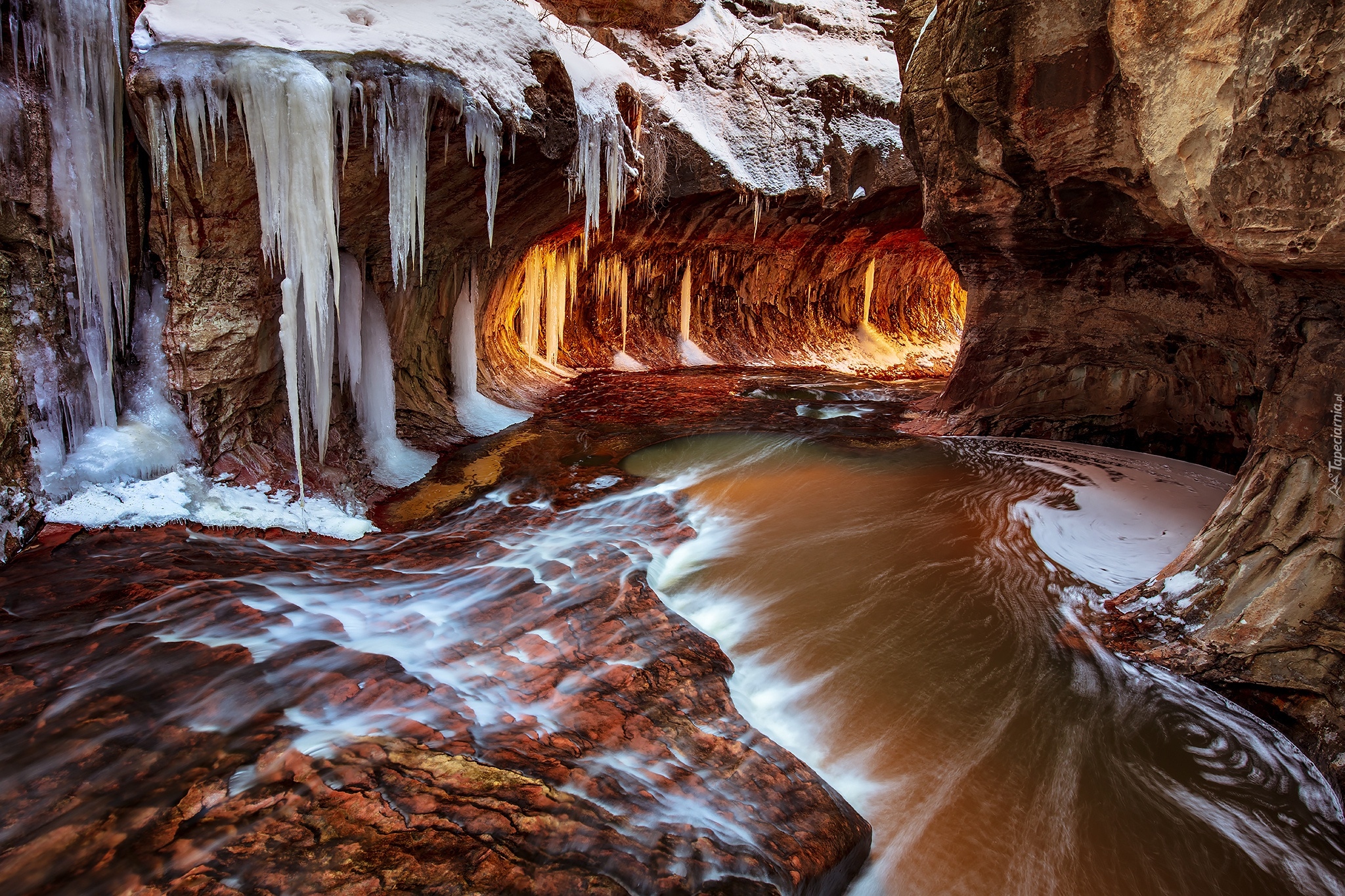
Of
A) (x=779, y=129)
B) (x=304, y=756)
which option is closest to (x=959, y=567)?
(x=304, y=756)

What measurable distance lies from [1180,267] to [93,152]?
8261 mm

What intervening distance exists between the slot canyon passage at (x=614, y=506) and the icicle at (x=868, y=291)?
366 inches

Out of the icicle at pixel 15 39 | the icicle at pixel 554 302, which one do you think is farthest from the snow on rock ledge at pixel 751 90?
the icicle at pixel 15 39

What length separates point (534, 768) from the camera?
2691 mm

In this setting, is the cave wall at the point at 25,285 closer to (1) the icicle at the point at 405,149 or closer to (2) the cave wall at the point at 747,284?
(1) the icicle at the point at 405,149

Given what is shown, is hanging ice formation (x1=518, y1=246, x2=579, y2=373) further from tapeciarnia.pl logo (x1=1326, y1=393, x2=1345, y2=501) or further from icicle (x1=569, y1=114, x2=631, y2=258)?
tapeciarnia.pl logo (x1=1326, y1=393, x2=1345, y2=501)

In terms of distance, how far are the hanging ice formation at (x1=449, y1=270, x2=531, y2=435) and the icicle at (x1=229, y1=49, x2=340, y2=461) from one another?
304 cm

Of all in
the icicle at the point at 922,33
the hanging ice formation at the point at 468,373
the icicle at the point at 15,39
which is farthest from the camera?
the hanging ice formation at the point at 468,373

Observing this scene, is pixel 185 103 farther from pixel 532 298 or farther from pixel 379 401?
pixel 532 298

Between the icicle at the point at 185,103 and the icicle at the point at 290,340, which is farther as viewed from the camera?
the icicle at the point at 290,340

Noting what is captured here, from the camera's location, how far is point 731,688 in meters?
3.64

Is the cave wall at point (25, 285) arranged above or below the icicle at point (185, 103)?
below

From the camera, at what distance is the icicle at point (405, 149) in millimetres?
5262

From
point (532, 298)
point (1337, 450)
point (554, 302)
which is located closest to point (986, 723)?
point (1337, 450)
